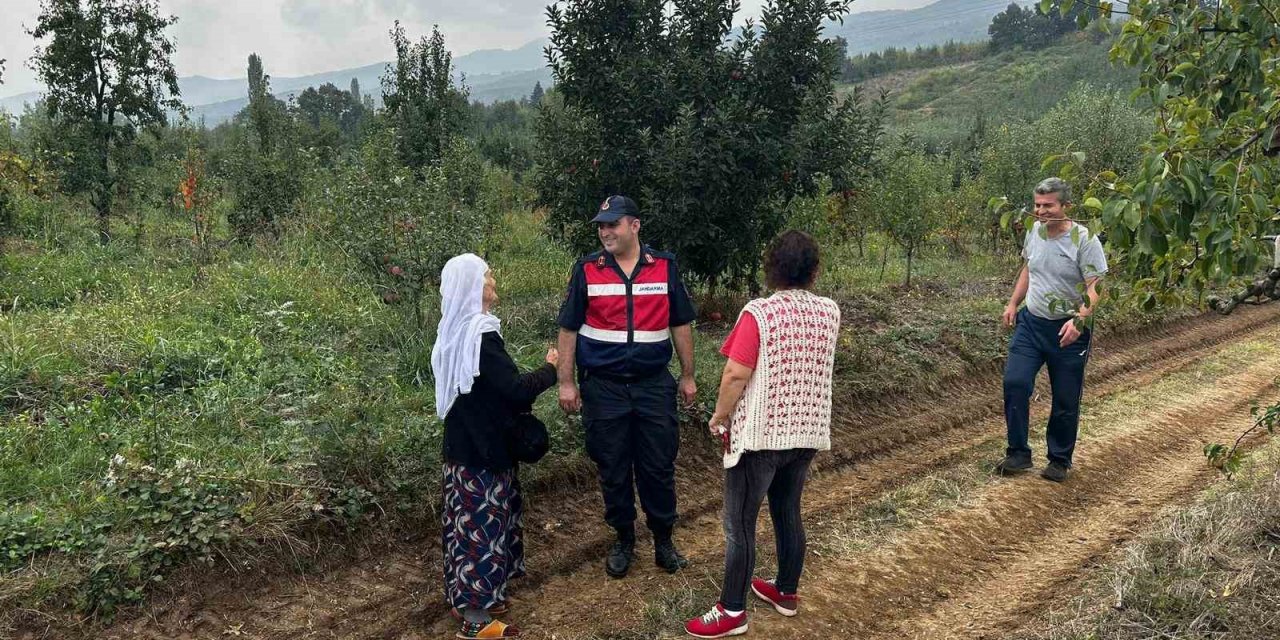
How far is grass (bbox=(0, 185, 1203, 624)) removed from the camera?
4.07 metres

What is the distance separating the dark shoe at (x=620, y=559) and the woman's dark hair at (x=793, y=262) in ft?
6.12

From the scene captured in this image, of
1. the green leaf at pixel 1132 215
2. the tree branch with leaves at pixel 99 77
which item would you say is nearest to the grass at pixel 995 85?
the tree branch with leaves at pixel 99 77

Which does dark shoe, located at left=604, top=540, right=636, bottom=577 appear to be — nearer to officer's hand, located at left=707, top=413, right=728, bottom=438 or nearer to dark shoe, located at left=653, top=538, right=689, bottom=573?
dark shoe, located at left=653, top=538, right=689, bottom=573

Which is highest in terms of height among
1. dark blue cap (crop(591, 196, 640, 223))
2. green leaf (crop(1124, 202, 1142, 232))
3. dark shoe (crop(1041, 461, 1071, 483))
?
dark blue cap (crop(591, 196, 640, 223))

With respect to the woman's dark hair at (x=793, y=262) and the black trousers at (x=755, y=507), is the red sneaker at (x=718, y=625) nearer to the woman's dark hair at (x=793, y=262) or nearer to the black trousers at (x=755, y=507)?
the black trousers at (x=755, y=507)

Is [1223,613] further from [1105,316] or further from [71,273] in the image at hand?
[71,273]

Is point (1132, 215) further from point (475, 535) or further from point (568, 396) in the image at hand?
point (475, 535)

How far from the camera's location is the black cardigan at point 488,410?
3762 millimetres

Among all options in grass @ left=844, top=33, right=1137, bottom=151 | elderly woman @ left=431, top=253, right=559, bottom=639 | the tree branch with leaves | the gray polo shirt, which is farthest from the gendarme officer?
grass @ left=844, top=33, right=1137, bottom=151

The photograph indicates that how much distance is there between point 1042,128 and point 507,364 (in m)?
20.8

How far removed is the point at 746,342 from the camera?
11.4ft

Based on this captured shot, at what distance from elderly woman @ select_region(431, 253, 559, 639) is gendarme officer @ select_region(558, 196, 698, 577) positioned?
329 mm

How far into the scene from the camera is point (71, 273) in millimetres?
9117

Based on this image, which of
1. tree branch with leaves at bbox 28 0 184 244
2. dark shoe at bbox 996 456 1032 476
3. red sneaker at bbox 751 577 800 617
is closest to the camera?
red sneaker at bbox 751 577 800 617
